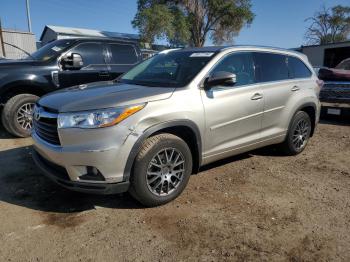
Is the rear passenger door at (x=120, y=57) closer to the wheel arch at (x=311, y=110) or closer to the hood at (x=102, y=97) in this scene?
the hood at (x=102, y=97)

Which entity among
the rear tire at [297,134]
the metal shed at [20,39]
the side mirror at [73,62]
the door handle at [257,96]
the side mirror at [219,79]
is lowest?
the rear tire at [297,134]

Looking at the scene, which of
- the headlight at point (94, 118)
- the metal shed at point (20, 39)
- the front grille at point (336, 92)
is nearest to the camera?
the headlight at point (94, 118)

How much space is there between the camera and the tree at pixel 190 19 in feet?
122

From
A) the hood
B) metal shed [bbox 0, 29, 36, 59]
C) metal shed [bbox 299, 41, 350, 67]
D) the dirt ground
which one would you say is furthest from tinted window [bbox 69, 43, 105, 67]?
metal shed [bbox 0, 29, 36, 59]

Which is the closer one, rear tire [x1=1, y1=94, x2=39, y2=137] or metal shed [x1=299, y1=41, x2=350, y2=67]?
rear tire [x1=1, y1=94, x2=39, y2=137]

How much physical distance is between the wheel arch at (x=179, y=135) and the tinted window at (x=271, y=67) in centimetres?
150

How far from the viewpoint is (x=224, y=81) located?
3.84 m

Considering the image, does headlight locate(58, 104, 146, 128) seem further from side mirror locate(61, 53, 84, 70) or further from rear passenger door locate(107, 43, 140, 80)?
rear passenger door locate(107, 43, 140, 80)

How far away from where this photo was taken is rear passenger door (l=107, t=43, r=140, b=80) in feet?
23.8

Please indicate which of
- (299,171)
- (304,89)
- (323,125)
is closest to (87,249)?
(299,171)

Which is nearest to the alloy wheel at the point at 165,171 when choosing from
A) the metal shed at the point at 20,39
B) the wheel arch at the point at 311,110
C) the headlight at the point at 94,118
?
the headlight at the point at 94,118

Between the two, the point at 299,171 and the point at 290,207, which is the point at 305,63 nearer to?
the point at 299,171

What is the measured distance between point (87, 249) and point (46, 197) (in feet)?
4.20

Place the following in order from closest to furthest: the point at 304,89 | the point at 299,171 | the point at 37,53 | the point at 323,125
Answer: the point at 299,171, the point at 304,89, the point at 37,53, the point at 323,125
